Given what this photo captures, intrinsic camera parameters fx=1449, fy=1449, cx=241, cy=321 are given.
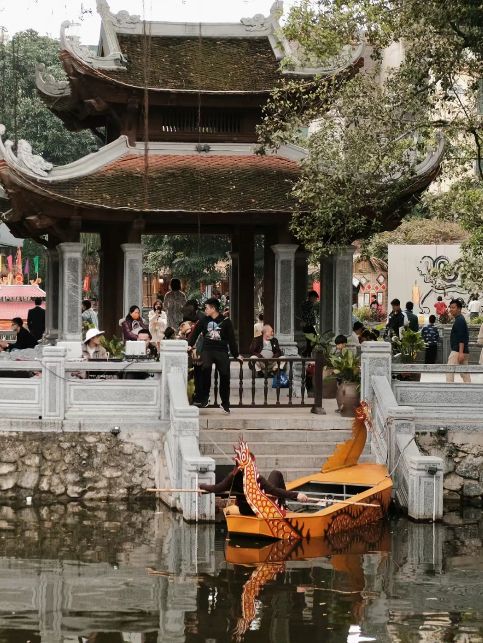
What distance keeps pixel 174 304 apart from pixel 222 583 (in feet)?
37.5

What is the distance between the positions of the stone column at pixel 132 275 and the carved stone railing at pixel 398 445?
578cm

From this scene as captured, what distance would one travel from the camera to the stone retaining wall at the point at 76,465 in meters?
19.6

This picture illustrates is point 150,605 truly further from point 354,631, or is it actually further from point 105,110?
point 105,110

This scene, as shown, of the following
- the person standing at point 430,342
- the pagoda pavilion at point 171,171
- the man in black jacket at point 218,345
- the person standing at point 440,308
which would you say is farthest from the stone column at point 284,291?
the person standing at point 440,308

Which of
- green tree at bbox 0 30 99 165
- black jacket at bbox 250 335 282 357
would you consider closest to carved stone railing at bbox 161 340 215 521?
black jacket at bbox 250 335 282 357

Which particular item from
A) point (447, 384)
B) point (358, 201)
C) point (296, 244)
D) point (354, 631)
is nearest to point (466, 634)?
point (354, 631)

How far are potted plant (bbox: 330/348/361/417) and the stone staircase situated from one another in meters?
0.23

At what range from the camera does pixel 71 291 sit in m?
24.4

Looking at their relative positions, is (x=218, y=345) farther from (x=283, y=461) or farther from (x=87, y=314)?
(x=87, y=314)

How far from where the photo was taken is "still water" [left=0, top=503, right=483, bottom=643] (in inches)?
510

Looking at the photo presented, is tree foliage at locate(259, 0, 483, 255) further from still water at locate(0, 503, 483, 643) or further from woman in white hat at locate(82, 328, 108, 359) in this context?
still water at locate(0, 503, 483, 643)

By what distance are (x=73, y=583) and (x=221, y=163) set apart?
12454mm

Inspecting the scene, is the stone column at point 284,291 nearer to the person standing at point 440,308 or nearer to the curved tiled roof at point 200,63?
the curved tiled roof at point 200,63

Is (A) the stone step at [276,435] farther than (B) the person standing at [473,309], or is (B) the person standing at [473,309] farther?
(B) the person standing at [473,309]
